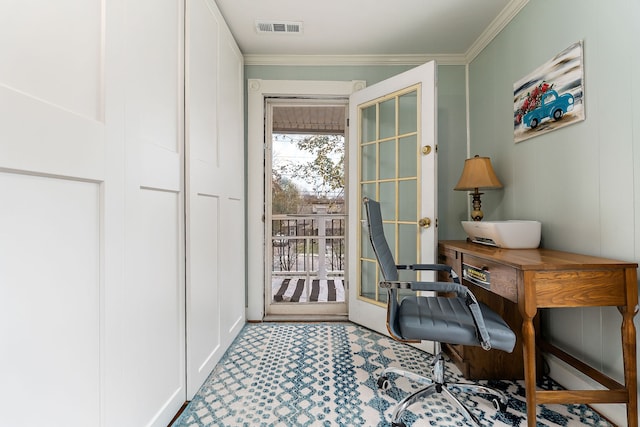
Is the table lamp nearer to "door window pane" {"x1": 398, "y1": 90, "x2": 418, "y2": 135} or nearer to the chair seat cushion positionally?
"door window pane" {"x1": 398, "y1": 90, "x2": 418, "y2": 135}

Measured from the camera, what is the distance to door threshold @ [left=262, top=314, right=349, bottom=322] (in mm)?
2785

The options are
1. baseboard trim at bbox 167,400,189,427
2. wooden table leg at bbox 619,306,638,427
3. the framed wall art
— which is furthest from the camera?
the framed wall art

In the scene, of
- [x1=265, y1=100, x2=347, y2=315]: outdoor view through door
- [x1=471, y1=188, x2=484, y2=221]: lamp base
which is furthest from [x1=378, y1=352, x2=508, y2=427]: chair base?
[x1=265, y1=100, x2=347, y2=315]: outdoor view through door

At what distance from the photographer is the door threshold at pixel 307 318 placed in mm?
2785

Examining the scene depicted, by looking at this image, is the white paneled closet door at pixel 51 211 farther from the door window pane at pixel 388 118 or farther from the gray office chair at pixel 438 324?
the door window pane at pixel 388 118

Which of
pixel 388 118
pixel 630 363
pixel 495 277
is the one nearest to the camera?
pixel 630 363

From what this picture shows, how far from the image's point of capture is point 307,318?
2840mm

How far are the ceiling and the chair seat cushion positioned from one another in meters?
A: 2.06

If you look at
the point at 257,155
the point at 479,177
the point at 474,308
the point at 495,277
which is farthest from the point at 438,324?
the point at 257,155

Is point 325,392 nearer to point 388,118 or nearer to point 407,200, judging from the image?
point 407,200

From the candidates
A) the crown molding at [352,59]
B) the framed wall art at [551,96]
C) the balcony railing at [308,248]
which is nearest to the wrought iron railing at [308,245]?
the balcony railing at [308,248]

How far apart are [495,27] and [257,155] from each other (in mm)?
2211

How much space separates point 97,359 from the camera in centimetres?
98

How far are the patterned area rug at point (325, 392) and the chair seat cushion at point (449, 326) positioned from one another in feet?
1.51
